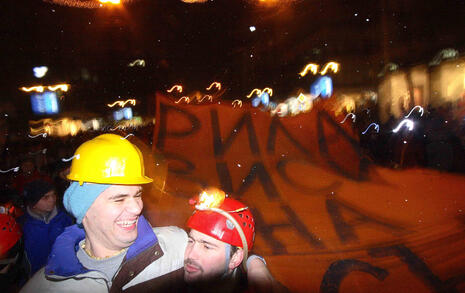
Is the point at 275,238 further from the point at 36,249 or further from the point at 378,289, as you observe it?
the point at 36,249

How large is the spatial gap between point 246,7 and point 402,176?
14.1 m

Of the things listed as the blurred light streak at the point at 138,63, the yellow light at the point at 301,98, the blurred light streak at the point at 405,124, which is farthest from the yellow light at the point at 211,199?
the yellow light at the point at 301,98

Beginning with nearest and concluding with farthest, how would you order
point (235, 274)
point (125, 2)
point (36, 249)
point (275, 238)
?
point (235, 274) → point (36, 249) → point (275, 238) → point (125, 2)

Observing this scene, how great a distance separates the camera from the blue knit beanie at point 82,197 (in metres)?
2.16

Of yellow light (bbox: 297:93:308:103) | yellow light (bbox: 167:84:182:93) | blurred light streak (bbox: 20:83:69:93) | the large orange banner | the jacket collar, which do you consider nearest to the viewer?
the jacket collar

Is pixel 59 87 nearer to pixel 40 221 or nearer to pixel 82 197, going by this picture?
pixel 40 221

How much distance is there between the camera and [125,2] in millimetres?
15898

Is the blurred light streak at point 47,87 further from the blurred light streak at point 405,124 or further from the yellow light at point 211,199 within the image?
the yellow light at point 211,199

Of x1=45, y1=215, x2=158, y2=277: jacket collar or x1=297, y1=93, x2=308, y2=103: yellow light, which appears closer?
x1=45, y1=215, x2=158, y2=277: jacket collar

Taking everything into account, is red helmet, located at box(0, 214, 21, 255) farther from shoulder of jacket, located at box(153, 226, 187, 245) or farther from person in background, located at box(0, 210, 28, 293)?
shoulder of jacket, located at box(153, 226, 187, 245)

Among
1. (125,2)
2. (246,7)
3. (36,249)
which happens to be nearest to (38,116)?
(125,2)

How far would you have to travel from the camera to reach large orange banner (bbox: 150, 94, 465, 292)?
4887mm

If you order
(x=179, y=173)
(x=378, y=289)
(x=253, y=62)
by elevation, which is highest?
(x=253, y=62)

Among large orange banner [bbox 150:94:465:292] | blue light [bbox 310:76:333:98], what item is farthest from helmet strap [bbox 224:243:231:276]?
blue light [bbox 310:76:333:98]
